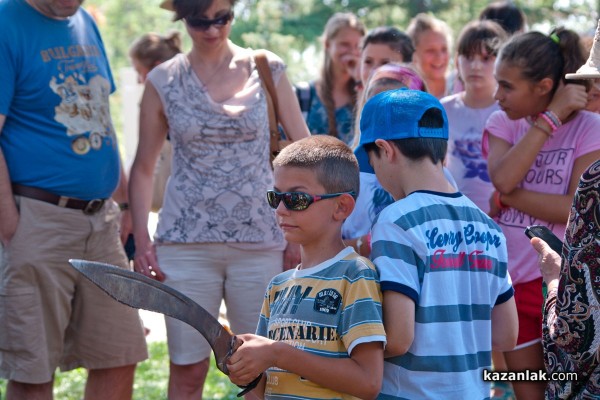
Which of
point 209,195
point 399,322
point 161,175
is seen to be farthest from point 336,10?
point 399,322

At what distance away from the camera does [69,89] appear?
4527mm

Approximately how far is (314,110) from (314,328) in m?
3.03

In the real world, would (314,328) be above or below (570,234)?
below

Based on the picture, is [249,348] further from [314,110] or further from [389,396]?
[314,110]

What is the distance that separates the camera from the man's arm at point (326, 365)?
8.75 feet

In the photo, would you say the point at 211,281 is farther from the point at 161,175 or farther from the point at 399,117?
the point at 161,175

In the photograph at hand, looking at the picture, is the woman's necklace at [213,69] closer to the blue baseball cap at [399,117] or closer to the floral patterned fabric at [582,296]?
the blue baseball cap at [399,117]

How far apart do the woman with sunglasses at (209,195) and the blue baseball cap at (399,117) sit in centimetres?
148

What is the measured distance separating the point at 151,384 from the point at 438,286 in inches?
154

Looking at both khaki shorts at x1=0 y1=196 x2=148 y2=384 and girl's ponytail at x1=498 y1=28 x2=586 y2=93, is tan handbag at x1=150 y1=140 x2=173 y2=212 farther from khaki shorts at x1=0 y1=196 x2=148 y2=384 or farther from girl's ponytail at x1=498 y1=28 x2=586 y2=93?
girl's ponytail at x1=498 y1=28 x2=586 y2=93

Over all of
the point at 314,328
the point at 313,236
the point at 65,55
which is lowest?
the point at 314,328

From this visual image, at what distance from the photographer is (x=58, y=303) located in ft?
14.8

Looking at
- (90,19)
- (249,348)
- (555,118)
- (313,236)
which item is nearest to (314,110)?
(90,19)

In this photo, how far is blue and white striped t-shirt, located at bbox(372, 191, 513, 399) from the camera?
2.77 m
